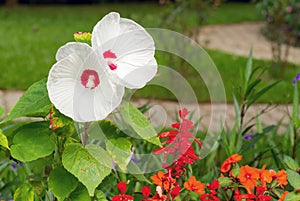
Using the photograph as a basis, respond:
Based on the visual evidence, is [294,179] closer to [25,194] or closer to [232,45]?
[25,194]

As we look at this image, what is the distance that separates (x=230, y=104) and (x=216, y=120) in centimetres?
82

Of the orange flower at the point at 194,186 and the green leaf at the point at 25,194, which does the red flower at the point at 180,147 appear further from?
the green leaf at the point at 25,194

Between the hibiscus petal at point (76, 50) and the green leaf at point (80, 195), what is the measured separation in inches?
15.0

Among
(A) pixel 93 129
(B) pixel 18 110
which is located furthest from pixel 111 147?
(B) pixel 18 110

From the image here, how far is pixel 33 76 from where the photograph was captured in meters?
7.31

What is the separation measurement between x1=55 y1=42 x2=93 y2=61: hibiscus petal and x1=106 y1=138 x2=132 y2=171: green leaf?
260 millimetres

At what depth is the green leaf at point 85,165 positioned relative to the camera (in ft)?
5.01

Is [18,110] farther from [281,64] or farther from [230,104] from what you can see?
[281,64]

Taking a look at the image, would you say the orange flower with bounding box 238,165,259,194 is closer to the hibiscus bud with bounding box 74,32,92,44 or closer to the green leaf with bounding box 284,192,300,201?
the green leaf with bounding box 284,192,300,201

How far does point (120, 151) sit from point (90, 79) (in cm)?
22

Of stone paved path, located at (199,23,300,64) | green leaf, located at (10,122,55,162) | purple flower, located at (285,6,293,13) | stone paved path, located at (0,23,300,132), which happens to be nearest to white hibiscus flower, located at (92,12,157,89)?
green leaf, located at (10,122,55,162)

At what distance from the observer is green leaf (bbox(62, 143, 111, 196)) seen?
5.01 feet

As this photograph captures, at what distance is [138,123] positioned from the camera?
161 cm

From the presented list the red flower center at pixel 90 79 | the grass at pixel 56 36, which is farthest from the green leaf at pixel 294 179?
the grass at pixel 56 36
